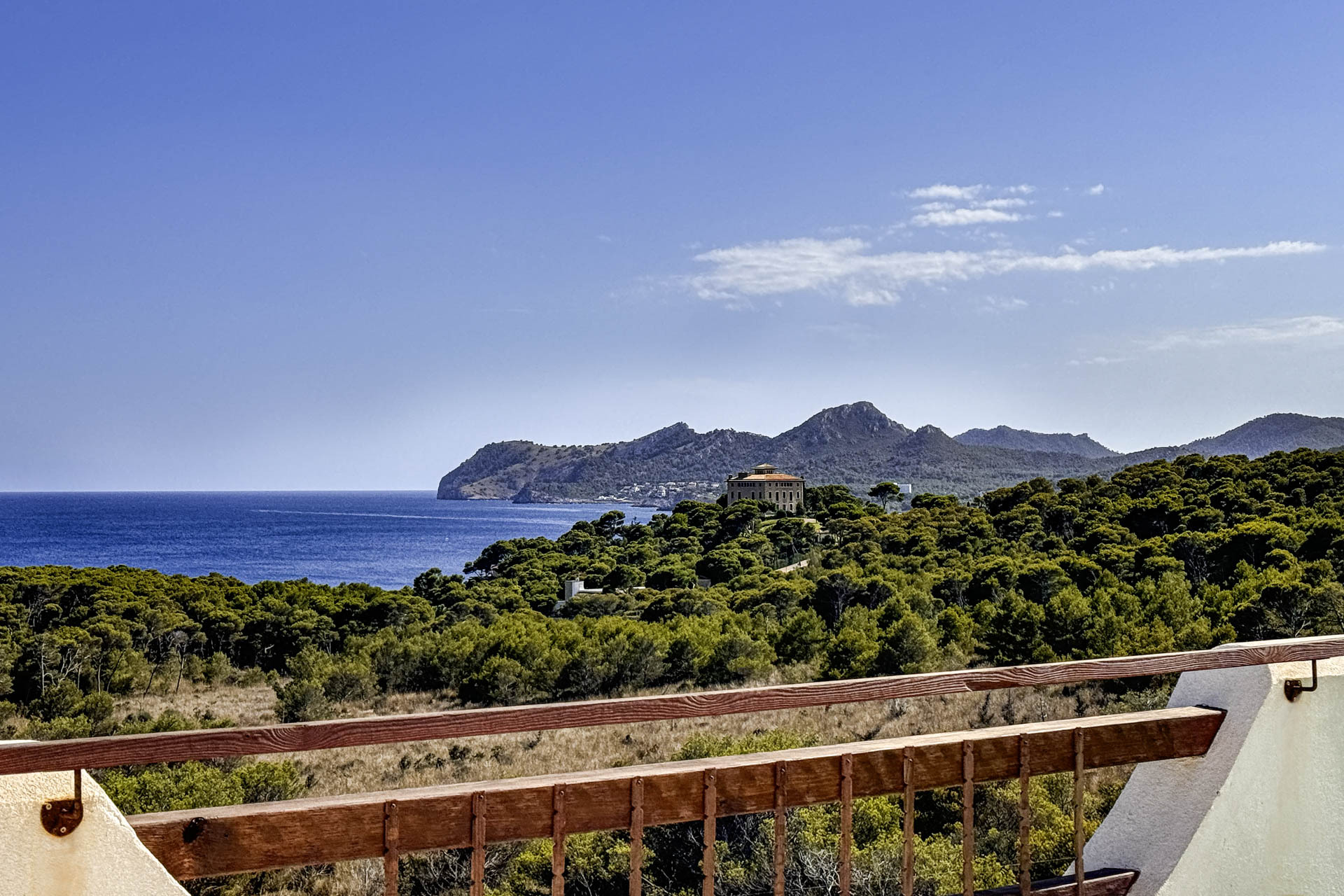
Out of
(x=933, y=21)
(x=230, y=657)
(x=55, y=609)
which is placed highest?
(x=933, y=21)

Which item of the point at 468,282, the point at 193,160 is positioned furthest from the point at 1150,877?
the point at 468,282

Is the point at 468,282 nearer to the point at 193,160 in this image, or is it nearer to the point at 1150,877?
the point at 193,160

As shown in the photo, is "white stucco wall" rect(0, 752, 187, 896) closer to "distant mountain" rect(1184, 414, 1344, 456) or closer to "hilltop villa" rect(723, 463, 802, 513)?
"hilltop villa" rect(723, 463, 802, 513)

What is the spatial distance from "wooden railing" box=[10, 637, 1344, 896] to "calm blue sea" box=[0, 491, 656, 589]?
1997 inches

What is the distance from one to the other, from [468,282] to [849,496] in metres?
27.1

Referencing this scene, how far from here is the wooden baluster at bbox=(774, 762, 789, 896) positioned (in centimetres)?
148

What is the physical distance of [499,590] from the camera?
2884cm

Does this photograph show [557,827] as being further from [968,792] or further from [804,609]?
[804,609]

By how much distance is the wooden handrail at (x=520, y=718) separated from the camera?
3.76ft

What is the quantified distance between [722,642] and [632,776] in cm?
1565

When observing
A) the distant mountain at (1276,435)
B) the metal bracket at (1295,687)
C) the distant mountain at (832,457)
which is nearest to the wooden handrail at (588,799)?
the metal bracket at (1295,687)

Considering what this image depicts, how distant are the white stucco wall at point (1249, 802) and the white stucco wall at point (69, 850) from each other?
190 centimetres

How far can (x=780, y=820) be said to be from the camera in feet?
4.86

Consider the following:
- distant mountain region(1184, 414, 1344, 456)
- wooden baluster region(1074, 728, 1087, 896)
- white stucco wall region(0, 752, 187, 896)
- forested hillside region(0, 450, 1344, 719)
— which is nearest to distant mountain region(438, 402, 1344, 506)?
distant mountain region(1184, 414, 1344, 456)
